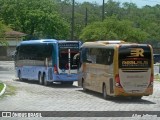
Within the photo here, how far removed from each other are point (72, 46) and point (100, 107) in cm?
1182

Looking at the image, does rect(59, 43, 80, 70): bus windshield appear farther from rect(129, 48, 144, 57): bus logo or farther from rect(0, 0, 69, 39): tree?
rect(0, 0, 69, 39): tree

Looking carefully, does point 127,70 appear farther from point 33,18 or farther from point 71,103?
point 33,18

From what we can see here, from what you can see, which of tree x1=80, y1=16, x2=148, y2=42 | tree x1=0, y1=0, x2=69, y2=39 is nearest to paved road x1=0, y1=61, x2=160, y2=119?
tree x1=80, y1=16, x2=148, y2=42

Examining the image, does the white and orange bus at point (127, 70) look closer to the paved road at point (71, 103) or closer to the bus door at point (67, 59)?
the paved road at point (71, 103)

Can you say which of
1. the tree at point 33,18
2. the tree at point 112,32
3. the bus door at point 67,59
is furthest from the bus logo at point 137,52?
the tree at point 33,18

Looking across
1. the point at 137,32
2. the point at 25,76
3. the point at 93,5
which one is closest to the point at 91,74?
the point at 25,76

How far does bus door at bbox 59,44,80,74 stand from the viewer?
30.3 m

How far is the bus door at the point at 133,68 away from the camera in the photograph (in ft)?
72.0

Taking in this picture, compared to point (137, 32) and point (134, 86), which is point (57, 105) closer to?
point (134, 86)

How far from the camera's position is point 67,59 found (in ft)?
99.7

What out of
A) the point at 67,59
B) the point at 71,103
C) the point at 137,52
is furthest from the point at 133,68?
the point at 67,59

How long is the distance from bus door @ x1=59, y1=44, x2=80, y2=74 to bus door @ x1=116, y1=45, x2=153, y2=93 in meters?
8.55

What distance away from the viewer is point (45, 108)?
59.7ft

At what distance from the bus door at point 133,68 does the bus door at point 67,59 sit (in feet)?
28.0
